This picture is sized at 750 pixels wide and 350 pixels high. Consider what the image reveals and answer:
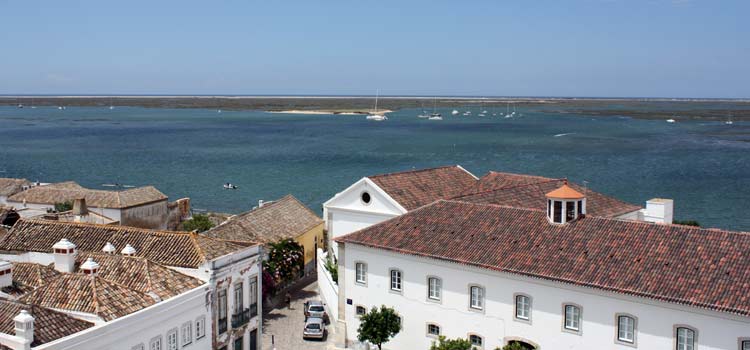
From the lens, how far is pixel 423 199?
39469mm

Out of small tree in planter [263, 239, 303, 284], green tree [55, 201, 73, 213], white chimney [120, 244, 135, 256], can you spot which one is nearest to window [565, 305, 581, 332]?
white chimney [120, 244, 135, 256]

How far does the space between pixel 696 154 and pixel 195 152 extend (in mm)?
78821

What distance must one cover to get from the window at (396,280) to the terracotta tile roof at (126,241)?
6075 mm

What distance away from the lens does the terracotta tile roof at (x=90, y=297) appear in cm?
2306

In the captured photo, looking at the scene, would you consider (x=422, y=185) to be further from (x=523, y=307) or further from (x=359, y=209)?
(x=523, y=307)

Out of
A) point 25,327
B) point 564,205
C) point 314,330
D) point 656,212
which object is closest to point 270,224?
point 314,330

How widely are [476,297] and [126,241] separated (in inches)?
538

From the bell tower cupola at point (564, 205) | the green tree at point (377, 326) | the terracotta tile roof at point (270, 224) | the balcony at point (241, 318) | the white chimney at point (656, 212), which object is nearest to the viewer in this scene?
the bell tower cupola at point (564, 205)

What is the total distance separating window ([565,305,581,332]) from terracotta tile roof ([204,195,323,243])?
63.4ft

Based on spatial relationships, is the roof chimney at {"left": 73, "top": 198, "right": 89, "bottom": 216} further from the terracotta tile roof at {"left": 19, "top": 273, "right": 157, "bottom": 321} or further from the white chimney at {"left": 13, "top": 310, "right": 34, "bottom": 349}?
the white chimney at {"left": 13, "top": 310, "right": 34, "bottom": 349}

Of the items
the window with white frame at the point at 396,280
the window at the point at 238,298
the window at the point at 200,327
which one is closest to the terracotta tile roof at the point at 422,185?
the window with white frame at the point at 396,280

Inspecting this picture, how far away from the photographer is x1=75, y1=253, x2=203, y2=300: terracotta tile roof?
25.7 meters

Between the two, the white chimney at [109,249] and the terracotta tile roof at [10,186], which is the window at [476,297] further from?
the terracotta tile roof at [10,186]

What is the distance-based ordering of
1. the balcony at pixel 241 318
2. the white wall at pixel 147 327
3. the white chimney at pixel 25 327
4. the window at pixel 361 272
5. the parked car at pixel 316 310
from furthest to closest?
the parked car at pixel 316 310 < the window at pixel 361 272 < the balcony at pixel 241 318 < the white wall at pixel 147 327 < the white chimney at pixel 25 327
